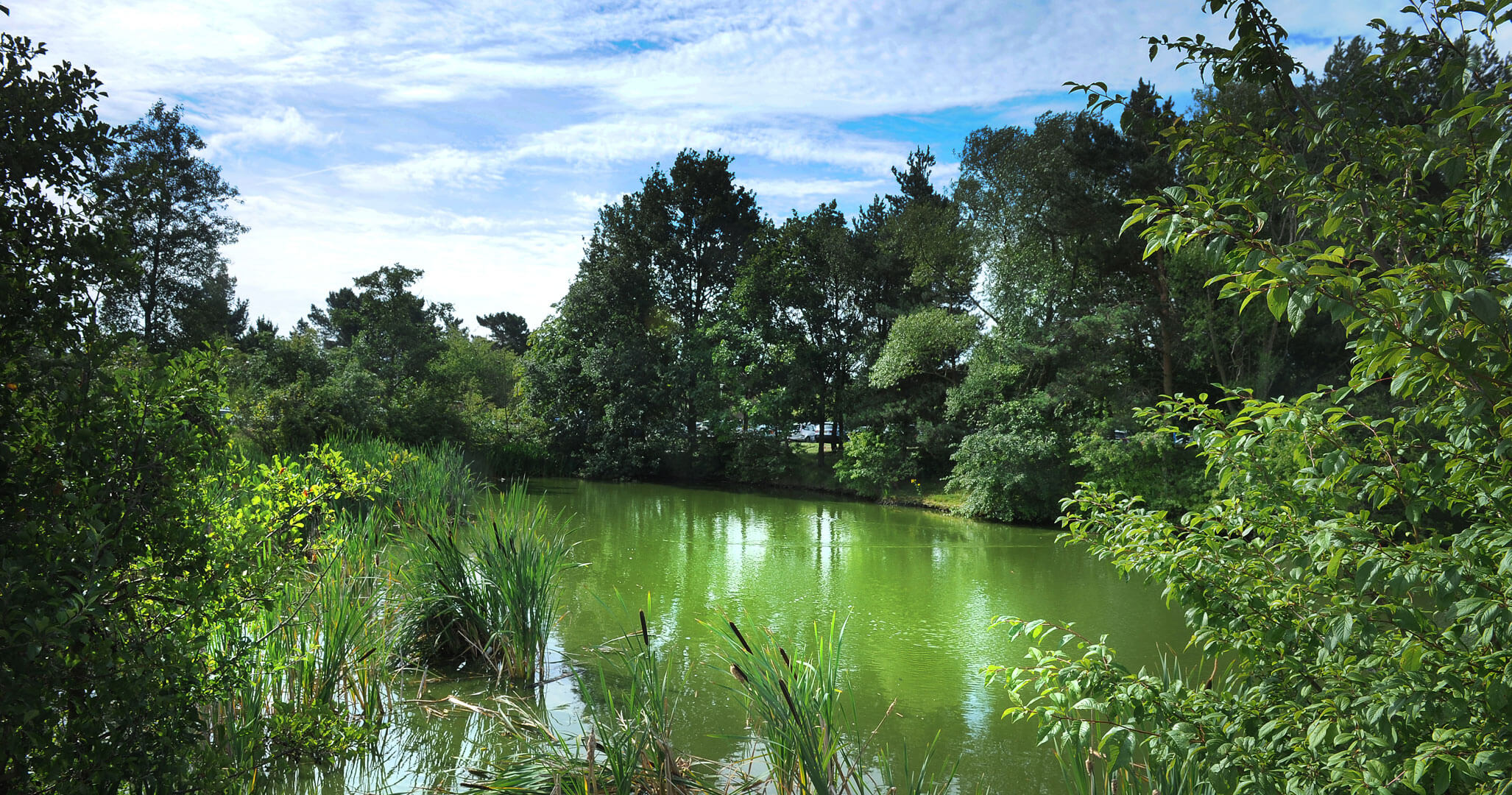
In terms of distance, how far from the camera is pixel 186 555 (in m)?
2.18

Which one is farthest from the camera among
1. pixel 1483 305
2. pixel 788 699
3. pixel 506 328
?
pixel 506 328

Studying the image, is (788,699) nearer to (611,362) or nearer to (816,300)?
(816,300)

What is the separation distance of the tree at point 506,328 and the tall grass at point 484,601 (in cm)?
4641

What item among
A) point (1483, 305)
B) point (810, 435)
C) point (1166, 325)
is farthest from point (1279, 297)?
point (810, 435)

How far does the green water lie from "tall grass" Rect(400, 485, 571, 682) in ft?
0.86

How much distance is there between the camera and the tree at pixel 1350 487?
4.87ft

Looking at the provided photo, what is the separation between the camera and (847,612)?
6719 mm

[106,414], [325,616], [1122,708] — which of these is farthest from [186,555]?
[1122,708]

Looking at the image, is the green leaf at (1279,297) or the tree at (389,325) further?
the tree at (389,325)

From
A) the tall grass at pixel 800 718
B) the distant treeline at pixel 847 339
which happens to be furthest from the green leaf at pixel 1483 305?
the distant treeline at pixel 847 339

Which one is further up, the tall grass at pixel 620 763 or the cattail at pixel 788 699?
the cattail at pixel 788 699

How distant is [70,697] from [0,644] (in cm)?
27

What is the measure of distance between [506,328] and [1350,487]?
51.5m

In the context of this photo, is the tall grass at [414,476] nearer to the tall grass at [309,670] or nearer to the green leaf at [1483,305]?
the tall grass at [309,670]
